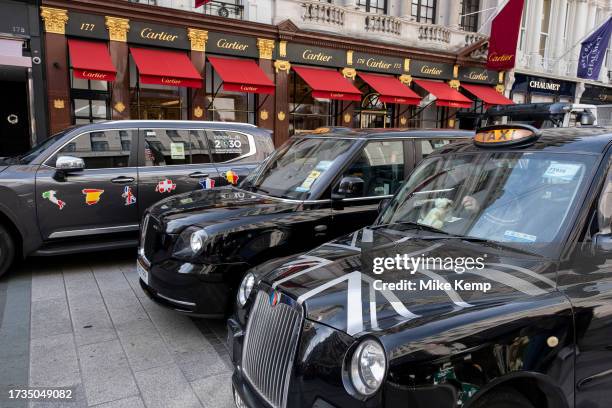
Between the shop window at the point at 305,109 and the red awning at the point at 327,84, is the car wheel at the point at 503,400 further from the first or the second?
the shop window at the point at 305,109

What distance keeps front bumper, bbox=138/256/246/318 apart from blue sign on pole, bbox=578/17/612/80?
67.6 feet

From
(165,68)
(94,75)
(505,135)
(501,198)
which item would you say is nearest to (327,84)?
(165,68)

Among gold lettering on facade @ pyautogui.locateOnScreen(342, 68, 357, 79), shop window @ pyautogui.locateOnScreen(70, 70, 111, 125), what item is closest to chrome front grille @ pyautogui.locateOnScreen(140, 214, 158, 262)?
shop window @ pyautogui.locateOnScreen(70, 70, 111, 125)

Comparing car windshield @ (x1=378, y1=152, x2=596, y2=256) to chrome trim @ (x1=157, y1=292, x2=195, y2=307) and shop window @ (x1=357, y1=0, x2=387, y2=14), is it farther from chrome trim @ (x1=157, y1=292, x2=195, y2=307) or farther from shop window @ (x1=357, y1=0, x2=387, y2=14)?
shop window @ (x1=357, y1=0, x2=387, y2=14)

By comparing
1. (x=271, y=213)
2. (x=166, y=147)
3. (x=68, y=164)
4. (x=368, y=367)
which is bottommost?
(x=368, y=367)

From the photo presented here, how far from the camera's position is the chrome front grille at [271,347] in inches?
86.4

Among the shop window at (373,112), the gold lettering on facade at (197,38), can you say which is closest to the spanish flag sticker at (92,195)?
the gold lettering on facade at (197,38)

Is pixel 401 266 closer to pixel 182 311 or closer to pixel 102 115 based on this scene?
pixel 182 311

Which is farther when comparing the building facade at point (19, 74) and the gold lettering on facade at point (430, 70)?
the gold lettering on facade at point (430, 70)

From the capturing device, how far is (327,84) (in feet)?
46.9

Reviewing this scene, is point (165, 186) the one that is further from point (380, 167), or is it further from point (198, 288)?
point (380, 167)

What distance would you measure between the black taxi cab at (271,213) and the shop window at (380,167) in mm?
11

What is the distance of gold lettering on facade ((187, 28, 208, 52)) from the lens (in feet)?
42.7

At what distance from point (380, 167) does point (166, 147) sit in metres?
3.27
